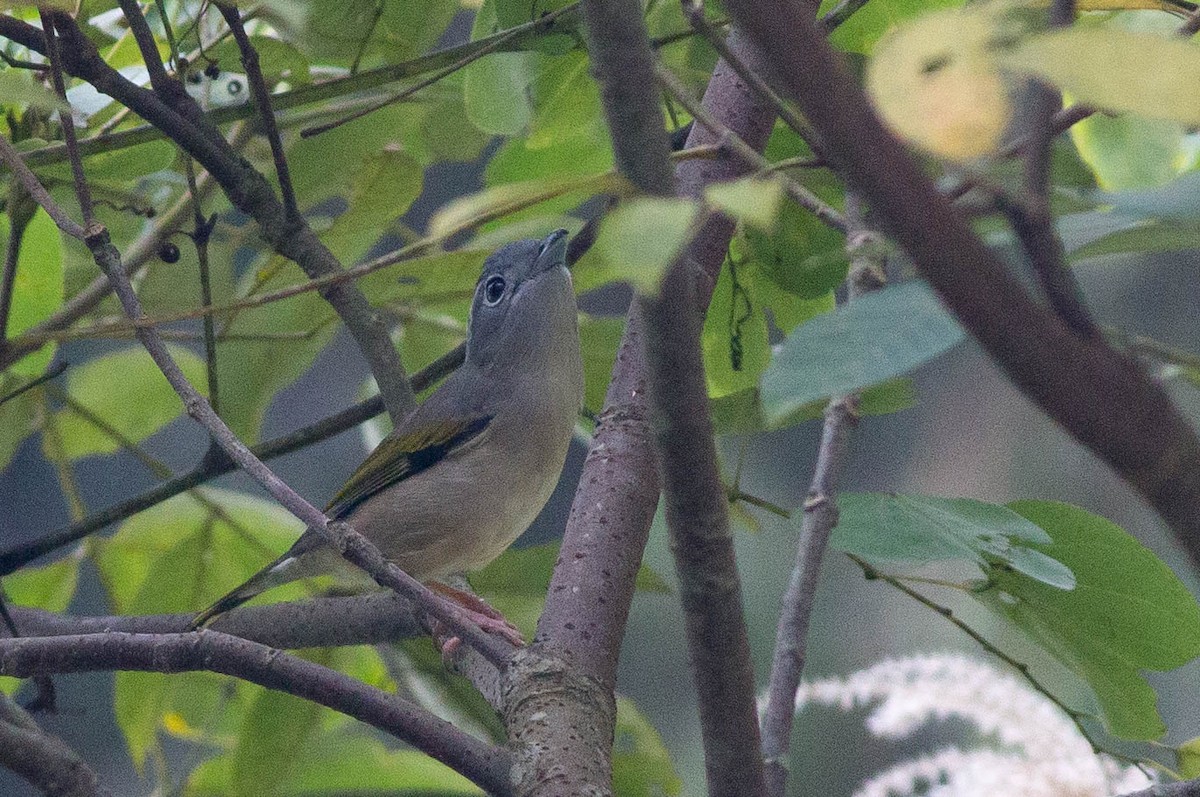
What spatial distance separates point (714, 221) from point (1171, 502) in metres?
1.01

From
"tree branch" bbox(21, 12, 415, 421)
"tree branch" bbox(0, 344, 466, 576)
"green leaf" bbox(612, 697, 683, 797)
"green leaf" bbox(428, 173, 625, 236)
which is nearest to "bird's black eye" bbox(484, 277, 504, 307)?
"tree branch" bbox(21, 12, 415, 421)

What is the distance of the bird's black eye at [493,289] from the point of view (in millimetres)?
2584

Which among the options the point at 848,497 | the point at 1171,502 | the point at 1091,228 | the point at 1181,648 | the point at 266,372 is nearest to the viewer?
the point at 1171,502

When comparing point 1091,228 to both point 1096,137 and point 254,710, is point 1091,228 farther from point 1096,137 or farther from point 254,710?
point 254,710

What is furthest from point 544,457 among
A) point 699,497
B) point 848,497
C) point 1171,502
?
point 1171,502

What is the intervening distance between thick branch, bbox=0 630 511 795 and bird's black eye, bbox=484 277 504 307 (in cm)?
129

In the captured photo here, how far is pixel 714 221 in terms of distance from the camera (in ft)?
5.05

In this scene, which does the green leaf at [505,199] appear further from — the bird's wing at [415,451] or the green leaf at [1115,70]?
the bird's wing at [415,451]

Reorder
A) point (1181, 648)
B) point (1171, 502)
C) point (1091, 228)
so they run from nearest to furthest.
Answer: point (1171, 502)
point (1091, 228)
point (1181, 648)

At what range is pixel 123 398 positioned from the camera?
2482mm

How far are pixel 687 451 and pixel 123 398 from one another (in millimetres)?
1989

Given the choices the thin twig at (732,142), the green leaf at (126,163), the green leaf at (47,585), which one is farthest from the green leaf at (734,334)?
the green leaf at (47,585)

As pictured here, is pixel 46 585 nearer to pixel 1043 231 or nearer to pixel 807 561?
pixel 807 561

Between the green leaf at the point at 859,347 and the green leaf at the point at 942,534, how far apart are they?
1.65ft
